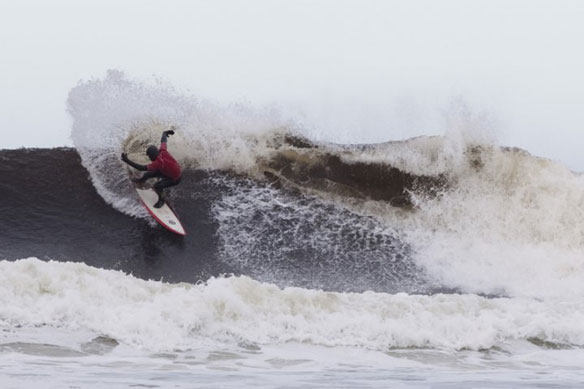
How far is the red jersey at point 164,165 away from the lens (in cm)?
1149

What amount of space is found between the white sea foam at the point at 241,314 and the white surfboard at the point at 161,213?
1804 millimetres

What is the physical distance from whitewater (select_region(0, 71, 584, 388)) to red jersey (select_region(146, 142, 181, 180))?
796 millimetres

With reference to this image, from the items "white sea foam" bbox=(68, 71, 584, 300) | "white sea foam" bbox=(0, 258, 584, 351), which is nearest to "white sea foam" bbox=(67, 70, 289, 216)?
"white sea foam" bbox=(68, 71, 584, 300)

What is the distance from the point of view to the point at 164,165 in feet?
37.7

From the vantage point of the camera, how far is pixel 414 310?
973 centimetres

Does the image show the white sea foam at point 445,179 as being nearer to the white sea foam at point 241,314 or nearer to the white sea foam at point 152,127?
the white sea foam at point 152,127

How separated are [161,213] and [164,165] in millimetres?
751

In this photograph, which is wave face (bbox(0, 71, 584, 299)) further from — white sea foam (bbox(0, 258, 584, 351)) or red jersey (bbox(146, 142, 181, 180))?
white sea foam (bbox(0, 258, 584, 351))

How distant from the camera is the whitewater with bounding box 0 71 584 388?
7.60 meters

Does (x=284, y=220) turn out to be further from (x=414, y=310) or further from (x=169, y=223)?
(x=414, y=310)

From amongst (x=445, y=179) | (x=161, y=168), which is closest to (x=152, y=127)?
(x=161, y=168)

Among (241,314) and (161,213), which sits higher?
(161,213)

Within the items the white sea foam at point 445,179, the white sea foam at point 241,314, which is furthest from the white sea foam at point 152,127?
the white sea foam at point 241,314

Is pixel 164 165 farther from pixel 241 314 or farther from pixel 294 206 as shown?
pixel 241 314
